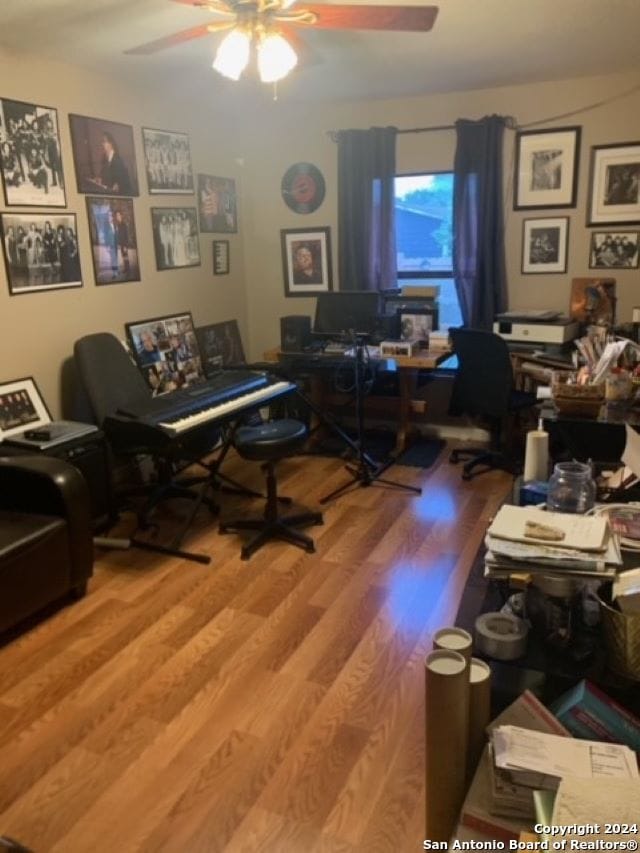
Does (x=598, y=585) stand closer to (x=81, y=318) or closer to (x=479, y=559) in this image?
(x=479, y=559)

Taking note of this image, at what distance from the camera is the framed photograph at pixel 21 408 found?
3.21 metres

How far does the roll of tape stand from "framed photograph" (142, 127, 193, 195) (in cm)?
356

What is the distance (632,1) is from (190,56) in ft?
6.61

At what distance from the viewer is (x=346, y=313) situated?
4.23 m

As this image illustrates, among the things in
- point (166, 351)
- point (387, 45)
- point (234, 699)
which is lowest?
point (234, 699)

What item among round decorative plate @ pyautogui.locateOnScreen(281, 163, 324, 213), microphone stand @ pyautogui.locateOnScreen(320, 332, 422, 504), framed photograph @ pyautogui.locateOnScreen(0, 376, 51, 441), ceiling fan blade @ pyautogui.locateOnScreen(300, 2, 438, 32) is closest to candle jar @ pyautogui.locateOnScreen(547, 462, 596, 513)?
ceiling fan blade @ pyautogui.locateOnScreen(300, 2, 438, 32)

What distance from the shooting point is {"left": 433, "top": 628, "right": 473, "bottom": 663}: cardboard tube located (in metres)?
1.21

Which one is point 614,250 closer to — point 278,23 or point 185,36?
point 278,23

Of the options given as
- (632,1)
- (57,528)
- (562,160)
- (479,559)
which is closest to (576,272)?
(562,160)

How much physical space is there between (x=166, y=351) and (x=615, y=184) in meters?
2.98

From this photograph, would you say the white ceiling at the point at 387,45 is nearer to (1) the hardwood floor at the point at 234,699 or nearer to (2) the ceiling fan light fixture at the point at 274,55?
(2) the ceiling fan light fixture at the point at 274,55

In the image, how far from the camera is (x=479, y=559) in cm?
183

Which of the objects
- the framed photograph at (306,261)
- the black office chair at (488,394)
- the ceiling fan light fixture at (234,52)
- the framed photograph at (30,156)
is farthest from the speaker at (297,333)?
the ceiling fan light fixture at (234,52)

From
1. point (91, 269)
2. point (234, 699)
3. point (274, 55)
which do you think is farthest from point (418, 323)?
point (234, 699)
